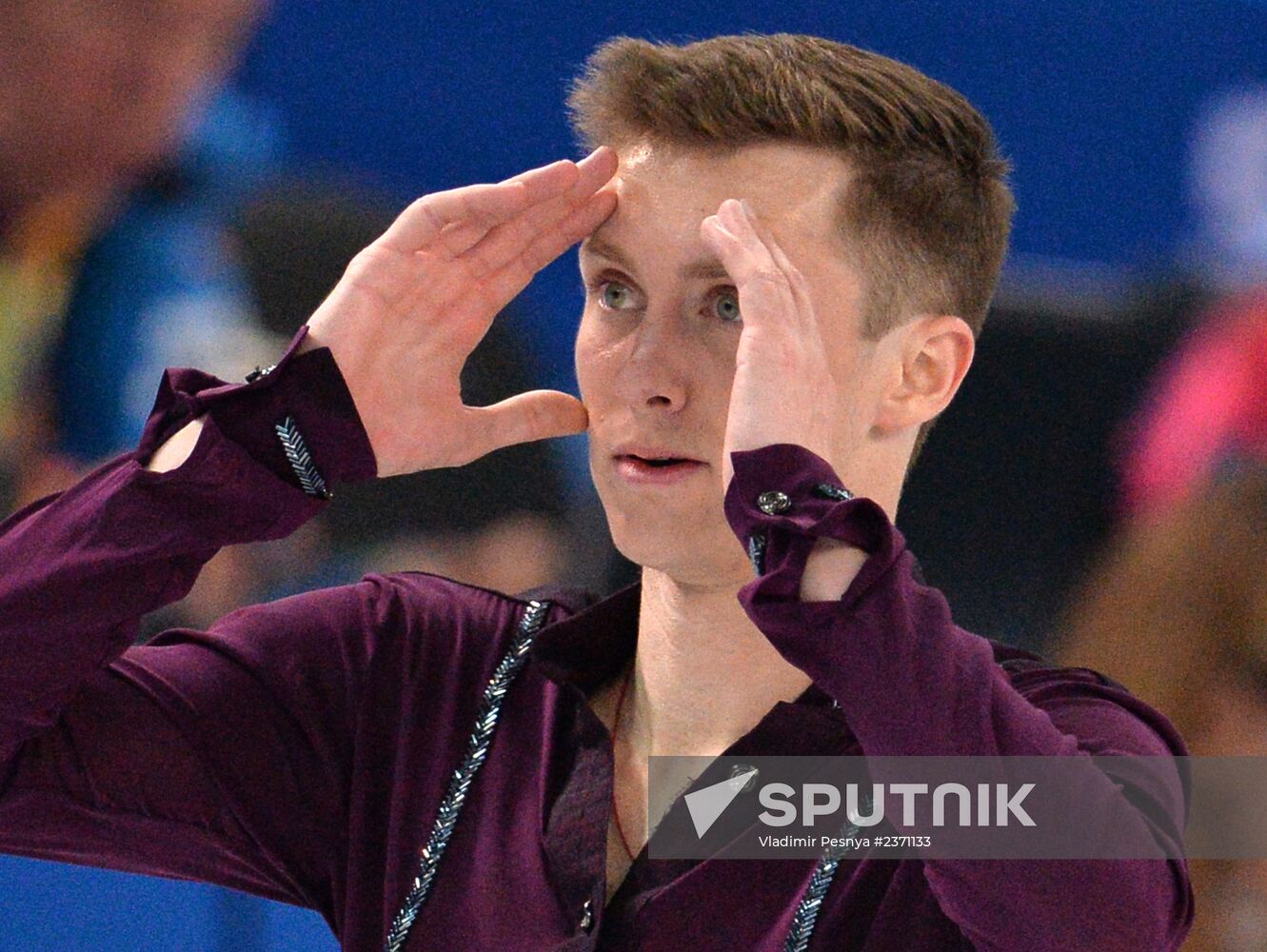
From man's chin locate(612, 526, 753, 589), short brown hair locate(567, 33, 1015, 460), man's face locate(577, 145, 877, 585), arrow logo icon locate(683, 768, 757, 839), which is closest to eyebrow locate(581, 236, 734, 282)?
man's face locate(577, 145, 877, 585)

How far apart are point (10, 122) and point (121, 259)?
0.78ft

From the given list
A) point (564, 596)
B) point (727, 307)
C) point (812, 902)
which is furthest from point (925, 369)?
point (812, 902)

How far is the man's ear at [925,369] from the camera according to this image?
1.82 metres

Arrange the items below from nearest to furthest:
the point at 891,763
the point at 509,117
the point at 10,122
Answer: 1. the point at 891,763
2. the point at 10,122
3. the point at 509,117

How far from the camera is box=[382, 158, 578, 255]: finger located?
1.75 metres

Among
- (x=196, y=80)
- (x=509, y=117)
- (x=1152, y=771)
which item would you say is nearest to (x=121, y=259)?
(x=196, y=80)

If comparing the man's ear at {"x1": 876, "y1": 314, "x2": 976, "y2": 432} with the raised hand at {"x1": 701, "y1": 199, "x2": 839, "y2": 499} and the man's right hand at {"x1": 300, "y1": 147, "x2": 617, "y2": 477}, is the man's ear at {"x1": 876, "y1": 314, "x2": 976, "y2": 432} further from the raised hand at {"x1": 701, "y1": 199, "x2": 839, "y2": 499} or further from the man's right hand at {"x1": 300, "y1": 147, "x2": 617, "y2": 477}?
the man's right hand at {"x1": 300, "y1": 147, "x2": 617, "y2": 477}

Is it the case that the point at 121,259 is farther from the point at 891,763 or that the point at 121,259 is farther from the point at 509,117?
the point at 891,763

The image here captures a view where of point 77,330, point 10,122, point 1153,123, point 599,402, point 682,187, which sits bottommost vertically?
point 599,402

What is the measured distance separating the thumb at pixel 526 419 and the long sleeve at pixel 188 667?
200mm

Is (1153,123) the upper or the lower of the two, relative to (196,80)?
upper

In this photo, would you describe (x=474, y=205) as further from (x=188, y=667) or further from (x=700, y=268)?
(x=188, y=667)

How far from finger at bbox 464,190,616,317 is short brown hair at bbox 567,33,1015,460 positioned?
0.09 metres

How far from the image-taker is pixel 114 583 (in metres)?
1.57
